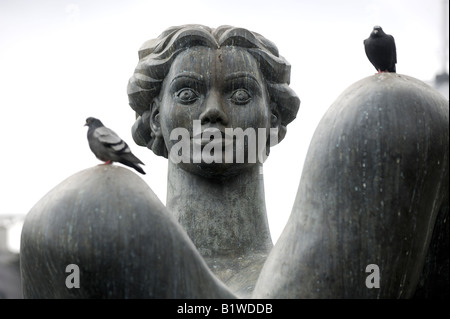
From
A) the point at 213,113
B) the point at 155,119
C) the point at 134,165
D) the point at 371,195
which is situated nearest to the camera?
the point at 371,195

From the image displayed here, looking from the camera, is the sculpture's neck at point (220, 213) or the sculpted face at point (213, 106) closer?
the sculpted face at point (213, 106)

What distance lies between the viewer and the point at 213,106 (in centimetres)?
1148

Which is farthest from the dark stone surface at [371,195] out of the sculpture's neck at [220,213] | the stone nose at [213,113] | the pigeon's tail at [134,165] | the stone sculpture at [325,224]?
the sculpture's neck at [220,213]

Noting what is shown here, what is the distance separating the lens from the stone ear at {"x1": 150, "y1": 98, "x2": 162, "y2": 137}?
12.2 metres

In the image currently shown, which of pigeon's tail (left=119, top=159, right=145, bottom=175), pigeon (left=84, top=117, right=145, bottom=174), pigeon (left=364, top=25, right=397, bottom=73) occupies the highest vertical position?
pigeon (left=364, top=25, right=397, bottom=73)

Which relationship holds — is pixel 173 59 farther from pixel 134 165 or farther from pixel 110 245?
pixel 110 245

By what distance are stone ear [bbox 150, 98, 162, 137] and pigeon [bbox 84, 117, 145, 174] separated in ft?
6.64

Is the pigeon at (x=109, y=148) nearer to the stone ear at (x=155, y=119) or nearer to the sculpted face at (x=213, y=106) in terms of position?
the sculpted face at (x=213, y=106)

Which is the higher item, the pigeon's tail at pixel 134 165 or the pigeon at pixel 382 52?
the pigeon at pixel 382 52

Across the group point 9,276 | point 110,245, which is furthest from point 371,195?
point 9,276

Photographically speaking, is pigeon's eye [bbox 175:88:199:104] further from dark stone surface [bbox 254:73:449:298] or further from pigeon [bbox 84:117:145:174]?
dark stone surface [bbox 254:73:449:298]

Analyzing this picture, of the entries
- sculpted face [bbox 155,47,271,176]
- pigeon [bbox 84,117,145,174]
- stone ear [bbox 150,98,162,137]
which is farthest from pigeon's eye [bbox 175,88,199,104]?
pigeon [bbox 84,117,145,174]

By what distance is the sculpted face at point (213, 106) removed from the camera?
11508mm

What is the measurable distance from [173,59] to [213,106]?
2.42 feet
